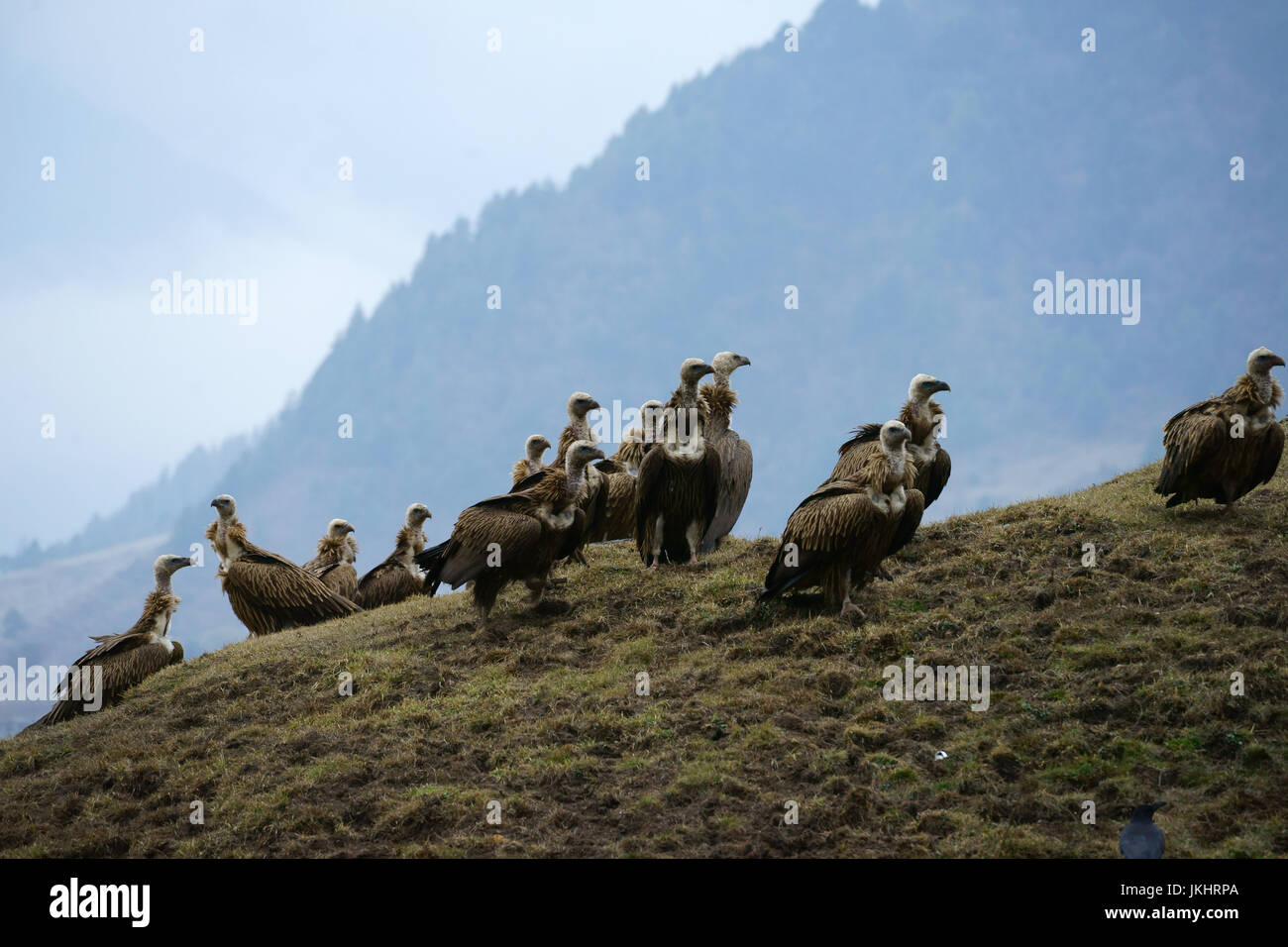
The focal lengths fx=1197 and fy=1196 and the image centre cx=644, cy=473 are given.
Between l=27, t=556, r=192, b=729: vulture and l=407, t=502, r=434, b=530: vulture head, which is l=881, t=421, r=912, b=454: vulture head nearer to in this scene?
l=27, t=556, r=192, b=729: vulture

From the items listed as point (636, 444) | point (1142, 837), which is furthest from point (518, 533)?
point (1142, 837)

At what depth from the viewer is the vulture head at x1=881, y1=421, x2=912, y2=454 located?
12.0 metres

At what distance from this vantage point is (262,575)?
57.7 feet

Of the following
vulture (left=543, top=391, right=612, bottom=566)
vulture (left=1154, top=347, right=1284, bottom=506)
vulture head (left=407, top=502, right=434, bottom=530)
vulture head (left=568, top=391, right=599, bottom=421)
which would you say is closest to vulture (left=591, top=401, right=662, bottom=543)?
vulture (left=543, top=391, right=612, bottom=566)

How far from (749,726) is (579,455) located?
13.9 feet

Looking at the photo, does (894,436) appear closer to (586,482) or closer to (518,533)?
(586,482)

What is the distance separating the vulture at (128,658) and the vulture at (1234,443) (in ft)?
41.3

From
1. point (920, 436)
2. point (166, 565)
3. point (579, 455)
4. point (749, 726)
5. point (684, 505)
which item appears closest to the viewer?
A: point (749, 726)

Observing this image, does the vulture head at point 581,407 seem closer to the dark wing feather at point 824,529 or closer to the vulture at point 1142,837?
the dark wing feather at point 824,529

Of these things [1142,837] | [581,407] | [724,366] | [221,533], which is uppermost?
[724,366]

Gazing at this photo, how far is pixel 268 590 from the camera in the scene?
17.6 meters

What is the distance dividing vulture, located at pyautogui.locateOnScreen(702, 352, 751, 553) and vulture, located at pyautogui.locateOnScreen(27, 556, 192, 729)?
725 centimetres
